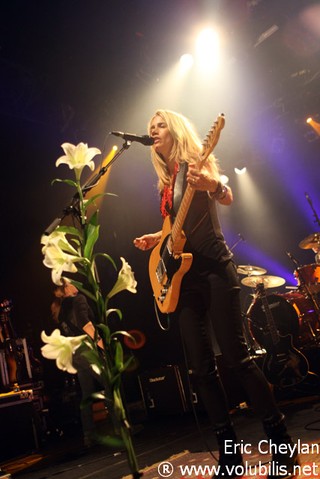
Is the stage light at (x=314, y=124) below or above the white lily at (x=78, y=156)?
above

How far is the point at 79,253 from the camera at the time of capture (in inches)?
54.3

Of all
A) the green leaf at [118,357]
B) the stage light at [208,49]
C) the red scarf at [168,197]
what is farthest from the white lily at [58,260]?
the stage light at [208,49]

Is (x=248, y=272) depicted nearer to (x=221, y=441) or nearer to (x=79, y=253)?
(x=221, y=441)

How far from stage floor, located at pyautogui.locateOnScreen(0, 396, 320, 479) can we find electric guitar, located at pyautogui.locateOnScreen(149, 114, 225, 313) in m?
0.80

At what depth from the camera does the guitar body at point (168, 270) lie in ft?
7.11

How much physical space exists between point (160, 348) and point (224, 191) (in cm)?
606

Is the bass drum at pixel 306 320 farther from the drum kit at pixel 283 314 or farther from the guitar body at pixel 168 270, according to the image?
the guitar body at pixel 168 270

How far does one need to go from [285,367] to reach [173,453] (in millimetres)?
2158

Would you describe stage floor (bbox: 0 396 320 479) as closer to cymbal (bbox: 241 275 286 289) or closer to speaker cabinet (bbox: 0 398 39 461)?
speaker cabinet (bbox: 0 398 39 461)

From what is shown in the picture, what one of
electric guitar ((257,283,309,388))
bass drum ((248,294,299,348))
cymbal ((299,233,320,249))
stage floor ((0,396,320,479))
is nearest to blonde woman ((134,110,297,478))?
stage floor ((0,396,320,479))

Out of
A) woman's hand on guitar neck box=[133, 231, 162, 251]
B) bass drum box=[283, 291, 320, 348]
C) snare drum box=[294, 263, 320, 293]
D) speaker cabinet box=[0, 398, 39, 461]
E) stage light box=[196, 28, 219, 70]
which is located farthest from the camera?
stage light box=[196, 28, 219, 70]

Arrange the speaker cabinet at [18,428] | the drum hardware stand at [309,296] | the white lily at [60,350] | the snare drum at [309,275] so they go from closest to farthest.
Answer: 1. the white lily at [60,350]
2. the speaker cabinet at [18,428]
3. the drum hardware stand at [309,296]
4. the snare drum at [309,275]

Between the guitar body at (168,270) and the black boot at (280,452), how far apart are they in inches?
29.7

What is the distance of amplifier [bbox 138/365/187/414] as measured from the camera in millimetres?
5332
